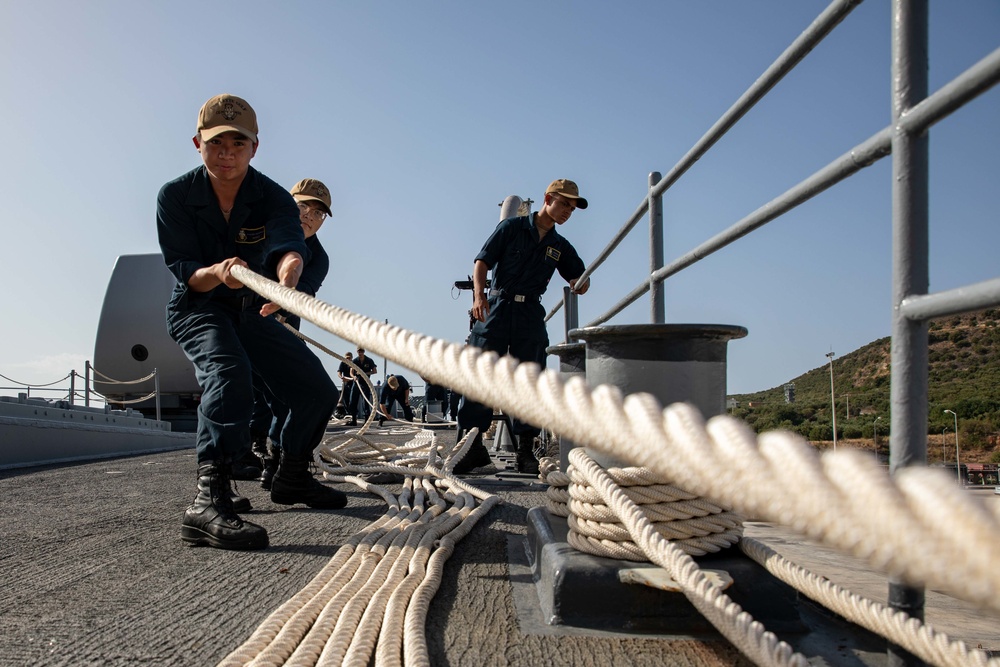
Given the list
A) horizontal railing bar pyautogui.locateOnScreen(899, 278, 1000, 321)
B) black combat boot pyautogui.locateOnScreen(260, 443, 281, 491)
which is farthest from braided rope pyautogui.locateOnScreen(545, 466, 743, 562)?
black combat boot pyautogui.locateOnScreen(260, 443, 281, 491)

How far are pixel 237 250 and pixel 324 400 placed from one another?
2.15 feet

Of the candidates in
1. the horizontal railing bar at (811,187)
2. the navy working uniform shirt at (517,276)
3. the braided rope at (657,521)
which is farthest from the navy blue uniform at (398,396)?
Result: the braided rope at (657,521)

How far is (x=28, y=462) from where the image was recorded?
4.65 metres

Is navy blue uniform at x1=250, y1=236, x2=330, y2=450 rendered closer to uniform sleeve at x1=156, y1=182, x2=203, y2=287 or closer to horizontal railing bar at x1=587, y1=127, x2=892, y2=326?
uniform sleeve at x1=156, y1=182, x2=203, y2=287

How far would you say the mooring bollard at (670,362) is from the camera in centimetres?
139

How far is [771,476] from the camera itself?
1.80 feet

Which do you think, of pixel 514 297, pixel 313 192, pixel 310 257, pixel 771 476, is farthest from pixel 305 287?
pixel 771 476

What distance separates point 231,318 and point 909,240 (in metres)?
2.10

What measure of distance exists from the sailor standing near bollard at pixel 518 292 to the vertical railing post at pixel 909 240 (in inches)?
109

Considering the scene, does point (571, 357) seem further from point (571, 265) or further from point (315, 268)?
point (315, 268)

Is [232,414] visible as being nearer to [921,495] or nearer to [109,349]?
[921,495]

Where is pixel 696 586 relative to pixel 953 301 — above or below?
below

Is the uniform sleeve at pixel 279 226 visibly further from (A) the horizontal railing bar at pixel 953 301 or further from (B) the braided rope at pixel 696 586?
(A) the horizontal railing bar at pixel 953 301

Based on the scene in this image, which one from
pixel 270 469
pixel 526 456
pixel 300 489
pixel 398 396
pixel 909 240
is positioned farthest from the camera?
pixel 398 396
